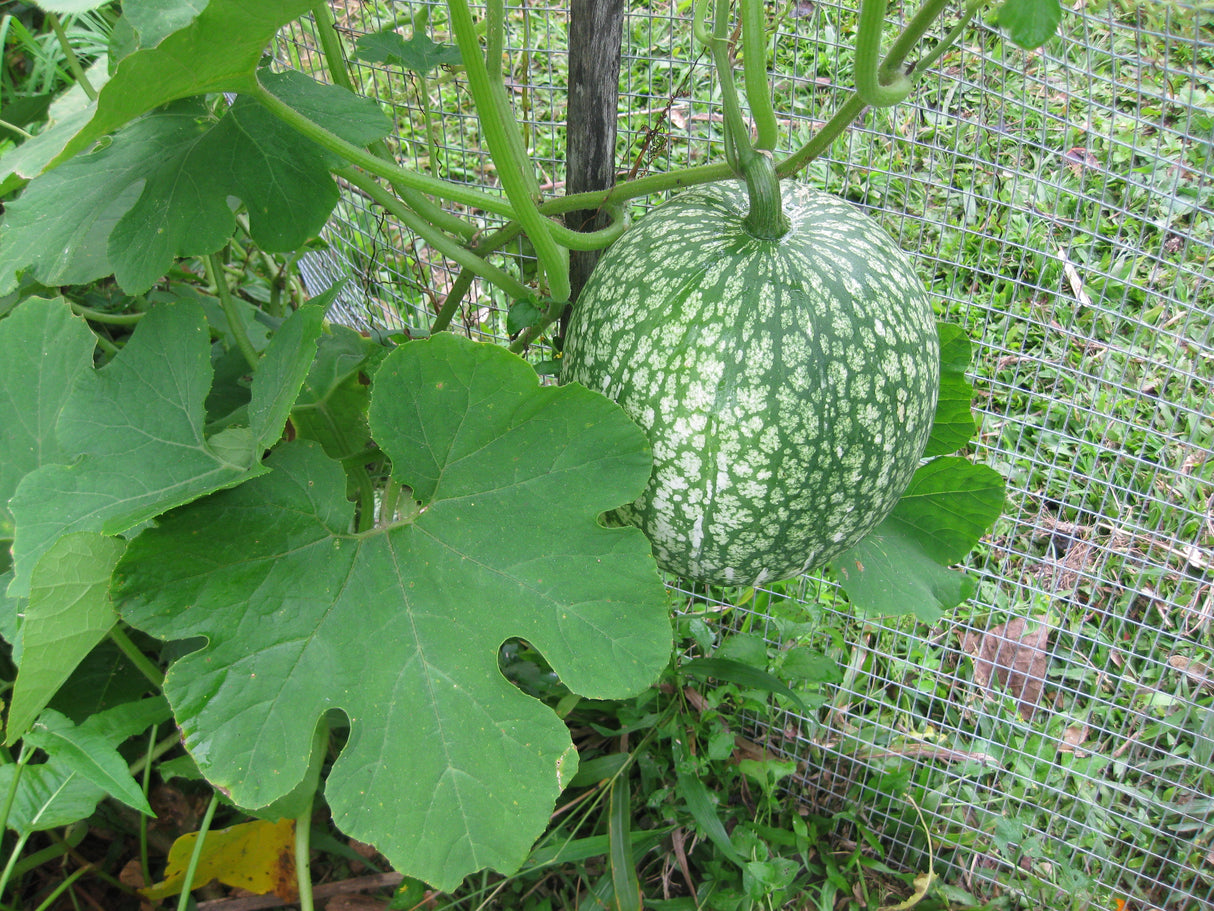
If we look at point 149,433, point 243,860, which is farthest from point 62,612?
point 243,860

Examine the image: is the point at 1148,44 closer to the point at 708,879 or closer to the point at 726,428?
the point at 726,428

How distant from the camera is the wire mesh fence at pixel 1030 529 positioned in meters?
1.58

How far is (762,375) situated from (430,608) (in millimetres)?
455

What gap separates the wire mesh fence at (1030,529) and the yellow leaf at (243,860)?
842 millimetres

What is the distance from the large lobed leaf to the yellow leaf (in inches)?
23.2

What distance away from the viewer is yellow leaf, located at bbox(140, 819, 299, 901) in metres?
1.44

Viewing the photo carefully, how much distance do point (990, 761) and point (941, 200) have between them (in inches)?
51.4

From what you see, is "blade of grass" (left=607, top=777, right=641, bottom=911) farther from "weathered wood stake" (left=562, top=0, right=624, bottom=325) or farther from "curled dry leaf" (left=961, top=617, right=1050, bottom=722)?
"weathered wood stake" (left=562, top=0, right=624, bottom=325)

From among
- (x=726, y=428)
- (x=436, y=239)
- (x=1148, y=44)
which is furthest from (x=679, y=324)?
(x=1148, y=44)

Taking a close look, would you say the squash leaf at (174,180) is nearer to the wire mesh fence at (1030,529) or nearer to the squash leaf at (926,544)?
the wire mesh fence at (1030,529)

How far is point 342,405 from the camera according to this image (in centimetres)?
145

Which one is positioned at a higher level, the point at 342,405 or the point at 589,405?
the point at 589,405

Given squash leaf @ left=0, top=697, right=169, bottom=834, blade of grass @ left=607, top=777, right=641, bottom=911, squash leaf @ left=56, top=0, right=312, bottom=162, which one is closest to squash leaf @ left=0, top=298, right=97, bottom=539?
squash leaf @ left=0, top=697, right=169, bottom=834

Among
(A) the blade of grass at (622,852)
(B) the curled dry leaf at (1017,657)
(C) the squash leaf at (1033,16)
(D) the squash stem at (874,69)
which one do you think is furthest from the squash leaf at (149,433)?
(B) the curled dry leaf at (1017,657)
